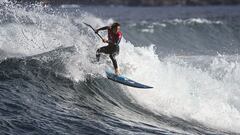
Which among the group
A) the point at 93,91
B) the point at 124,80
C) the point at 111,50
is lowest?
the point at 93,91

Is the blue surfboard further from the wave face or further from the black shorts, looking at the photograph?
the black shorts

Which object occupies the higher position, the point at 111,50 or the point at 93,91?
the point at 111,50

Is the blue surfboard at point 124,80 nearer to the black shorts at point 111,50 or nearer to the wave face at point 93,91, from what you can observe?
the wave face at point 93,91

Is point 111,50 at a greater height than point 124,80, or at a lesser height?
greater

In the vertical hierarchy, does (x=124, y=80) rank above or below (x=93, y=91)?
above

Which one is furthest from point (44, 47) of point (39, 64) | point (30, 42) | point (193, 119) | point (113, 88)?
point (193, 119)

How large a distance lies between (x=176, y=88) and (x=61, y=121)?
261 inches

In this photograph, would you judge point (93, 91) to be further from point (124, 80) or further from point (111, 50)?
point (111, 50)

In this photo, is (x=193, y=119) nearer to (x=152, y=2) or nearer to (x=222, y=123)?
(x=222, y=123)

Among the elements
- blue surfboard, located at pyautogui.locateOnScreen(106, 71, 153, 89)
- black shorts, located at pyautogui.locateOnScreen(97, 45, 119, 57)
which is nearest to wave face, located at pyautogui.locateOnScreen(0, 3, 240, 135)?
blue surfboard, located at pyautogui.locateOnScreen(106, 71, 153, 89)

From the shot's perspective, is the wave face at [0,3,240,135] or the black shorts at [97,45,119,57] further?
the black shorts at [97,45,119,57]

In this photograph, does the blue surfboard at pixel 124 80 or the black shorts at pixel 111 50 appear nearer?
the blue surfboard at pixel 124 80

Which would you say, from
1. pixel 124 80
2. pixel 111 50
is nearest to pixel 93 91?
pixel 124 80

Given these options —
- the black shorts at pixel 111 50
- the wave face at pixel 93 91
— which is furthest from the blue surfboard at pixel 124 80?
the black shorts at pixel 111 50
